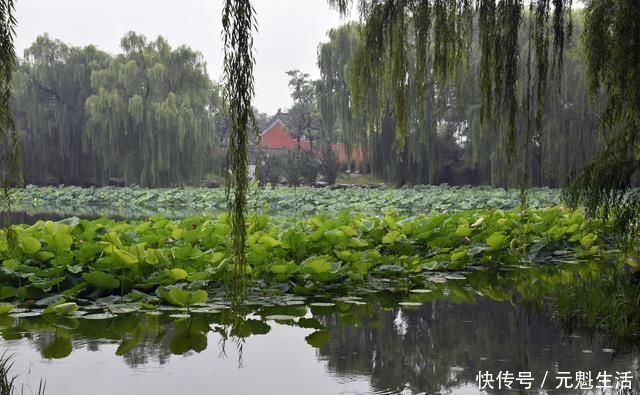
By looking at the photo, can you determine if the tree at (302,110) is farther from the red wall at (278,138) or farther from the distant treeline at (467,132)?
the distant treeline at (467,132)

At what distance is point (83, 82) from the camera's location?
22.4m

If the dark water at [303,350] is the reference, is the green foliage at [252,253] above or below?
above

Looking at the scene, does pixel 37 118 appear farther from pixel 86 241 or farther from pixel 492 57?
pixel 492 57

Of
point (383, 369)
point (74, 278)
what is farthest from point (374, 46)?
point (74, 278)

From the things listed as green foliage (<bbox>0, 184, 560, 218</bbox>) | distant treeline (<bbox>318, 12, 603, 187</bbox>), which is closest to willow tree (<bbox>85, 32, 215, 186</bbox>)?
green foliage (<bbox>0, 184, 560, 218</bbox>)

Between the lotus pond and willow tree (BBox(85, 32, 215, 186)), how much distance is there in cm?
1397

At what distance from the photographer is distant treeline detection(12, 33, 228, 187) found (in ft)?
63.5

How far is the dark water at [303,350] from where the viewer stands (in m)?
2.72

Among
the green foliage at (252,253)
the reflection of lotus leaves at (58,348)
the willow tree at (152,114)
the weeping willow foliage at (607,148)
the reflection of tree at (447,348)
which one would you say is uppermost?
the willow tree at (152,114)

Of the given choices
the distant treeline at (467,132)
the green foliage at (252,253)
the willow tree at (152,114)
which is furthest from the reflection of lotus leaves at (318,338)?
the willow tree at (152,114)

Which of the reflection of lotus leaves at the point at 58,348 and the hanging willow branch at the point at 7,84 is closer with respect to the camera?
the hanging willow branch at the point at 7,84

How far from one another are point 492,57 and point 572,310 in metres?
1.57

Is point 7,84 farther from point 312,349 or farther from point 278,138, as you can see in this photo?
point 278,138

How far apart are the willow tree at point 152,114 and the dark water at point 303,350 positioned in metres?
15.7
